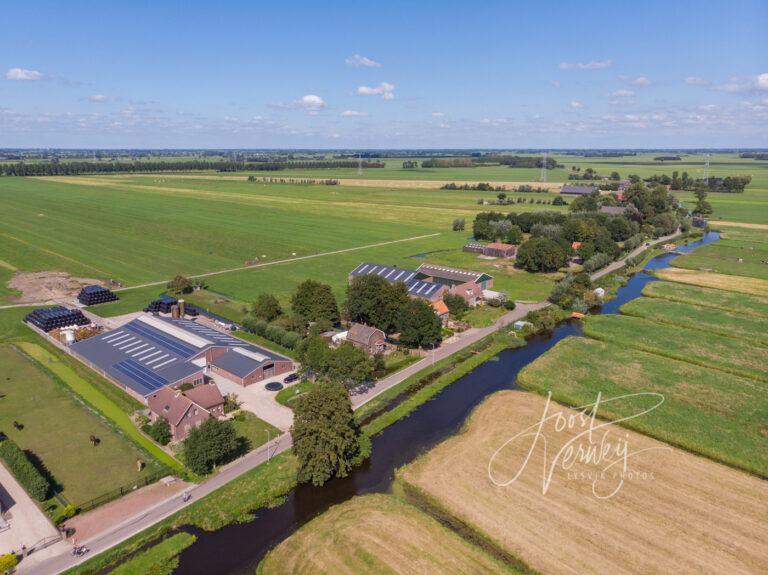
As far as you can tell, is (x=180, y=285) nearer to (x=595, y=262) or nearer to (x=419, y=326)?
(x=419, y=326)

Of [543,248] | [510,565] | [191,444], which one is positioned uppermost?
[543,248]

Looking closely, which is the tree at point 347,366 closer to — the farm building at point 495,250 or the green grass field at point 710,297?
the green grass field at point 710,297

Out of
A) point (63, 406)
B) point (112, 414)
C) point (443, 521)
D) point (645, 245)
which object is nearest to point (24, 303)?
point (63, 406)

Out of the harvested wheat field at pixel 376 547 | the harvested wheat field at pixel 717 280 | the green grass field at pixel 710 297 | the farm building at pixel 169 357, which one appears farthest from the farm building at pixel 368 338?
the harvested wheat field at pixel 717 280

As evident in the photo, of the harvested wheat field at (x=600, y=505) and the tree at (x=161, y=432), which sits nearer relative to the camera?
the harvested wheat field at (x=600, y=505)

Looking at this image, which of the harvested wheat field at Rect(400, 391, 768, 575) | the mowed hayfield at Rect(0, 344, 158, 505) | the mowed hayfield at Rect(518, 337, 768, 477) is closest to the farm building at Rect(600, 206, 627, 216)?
the mowed hayfield at Rect(518, 337, 768, 477)

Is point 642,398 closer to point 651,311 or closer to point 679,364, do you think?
point 679,364
